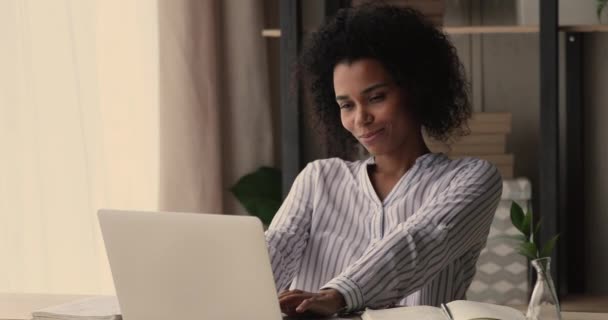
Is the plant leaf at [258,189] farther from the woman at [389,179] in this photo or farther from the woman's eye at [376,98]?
the woman's eye at [376,98]

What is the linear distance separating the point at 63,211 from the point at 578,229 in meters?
1.70

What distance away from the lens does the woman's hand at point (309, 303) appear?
58.7 inches

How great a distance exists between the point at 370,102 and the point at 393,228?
235 millimetres

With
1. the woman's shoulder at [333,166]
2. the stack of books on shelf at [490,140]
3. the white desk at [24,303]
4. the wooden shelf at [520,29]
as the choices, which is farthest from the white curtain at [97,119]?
the woman's shoulder at [333,166]

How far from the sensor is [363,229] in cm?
189

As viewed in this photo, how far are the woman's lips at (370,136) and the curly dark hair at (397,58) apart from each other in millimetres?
100

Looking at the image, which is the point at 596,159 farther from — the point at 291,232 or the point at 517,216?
the point at 291,232

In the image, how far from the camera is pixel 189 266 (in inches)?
52.8

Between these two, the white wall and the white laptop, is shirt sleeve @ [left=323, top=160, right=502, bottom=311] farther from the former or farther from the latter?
the white wall

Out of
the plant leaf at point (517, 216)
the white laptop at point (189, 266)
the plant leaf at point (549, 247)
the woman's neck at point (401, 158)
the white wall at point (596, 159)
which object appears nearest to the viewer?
the white laptop at point (189, 266)

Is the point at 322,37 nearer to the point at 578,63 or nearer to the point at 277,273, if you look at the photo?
the point at 277,273

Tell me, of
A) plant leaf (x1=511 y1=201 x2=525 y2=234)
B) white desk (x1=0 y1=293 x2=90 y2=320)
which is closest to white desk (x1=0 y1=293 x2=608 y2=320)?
white desk (x1=0 y1=293 x2=90 y2=320)

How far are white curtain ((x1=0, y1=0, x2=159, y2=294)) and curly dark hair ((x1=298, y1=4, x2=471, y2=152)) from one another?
1.35 metres

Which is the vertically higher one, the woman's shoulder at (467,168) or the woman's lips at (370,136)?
the woman's lips at (370,136)
